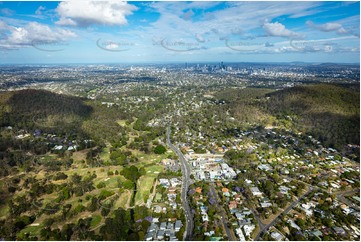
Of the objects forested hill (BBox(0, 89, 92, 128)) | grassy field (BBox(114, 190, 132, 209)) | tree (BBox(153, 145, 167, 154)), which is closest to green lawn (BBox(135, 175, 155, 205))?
grassy field (BBox(114, 190, 132, 209))

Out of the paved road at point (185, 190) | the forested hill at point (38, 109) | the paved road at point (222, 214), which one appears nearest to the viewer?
the paved road at point (222, 214)

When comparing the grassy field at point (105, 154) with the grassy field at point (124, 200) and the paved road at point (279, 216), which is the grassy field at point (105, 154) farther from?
the paved road at point (279, 216)

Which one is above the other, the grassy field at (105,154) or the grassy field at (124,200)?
the grassy field at (124,200)

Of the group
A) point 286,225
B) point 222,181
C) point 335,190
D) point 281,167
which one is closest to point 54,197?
point 222,181

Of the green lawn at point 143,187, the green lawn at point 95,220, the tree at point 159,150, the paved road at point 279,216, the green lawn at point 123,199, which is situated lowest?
the paved road at point 279,216

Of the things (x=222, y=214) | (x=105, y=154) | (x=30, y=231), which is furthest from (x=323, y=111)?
(x=30, y=231)

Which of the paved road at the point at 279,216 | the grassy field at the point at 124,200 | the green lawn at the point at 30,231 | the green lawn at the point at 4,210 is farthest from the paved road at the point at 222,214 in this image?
the green lawn at the point at 4,210

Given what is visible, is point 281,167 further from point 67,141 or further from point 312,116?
point 67,141
